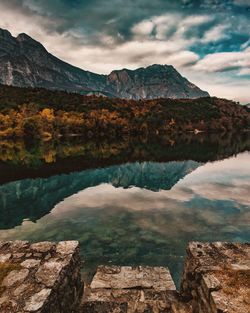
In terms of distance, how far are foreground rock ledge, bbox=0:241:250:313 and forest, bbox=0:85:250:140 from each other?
10822 centimetres

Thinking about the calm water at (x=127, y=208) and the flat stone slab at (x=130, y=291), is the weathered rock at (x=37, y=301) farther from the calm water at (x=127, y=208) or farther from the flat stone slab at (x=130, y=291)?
the calm water at (x=127, y=208)

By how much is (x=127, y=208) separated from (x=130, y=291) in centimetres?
1867

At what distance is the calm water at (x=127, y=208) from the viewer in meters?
19.7

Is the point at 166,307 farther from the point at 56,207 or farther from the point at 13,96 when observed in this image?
the point at 13,96

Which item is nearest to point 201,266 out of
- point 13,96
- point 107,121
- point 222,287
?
point 222,287

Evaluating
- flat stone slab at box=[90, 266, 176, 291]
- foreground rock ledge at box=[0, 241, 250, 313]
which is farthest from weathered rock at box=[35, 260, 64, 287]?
flat stone slab at box=[90, 266, 176, 291]

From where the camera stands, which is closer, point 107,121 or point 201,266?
point 201,266

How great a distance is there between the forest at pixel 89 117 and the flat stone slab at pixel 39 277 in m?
108

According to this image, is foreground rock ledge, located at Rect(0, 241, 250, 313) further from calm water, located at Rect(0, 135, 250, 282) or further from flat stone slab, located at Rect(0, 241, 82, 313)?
calm water, located at Rect(0, 135, 250, 282)

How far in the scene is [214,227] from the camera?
2344 centimetres

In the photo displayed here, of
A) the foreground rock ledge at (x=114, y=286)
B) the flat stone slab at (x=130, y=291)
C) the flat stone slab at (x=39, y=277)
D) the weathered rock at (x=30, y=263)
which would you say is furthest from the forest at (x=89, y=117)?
the weathered rock at (x=30, y=263)

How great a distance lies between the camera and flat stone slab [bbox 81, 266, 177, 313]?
9.03 m

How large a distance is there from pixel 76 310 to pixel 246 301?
4.67 metres

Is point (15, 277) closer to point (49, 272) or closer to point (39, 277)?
point (39, 277)
